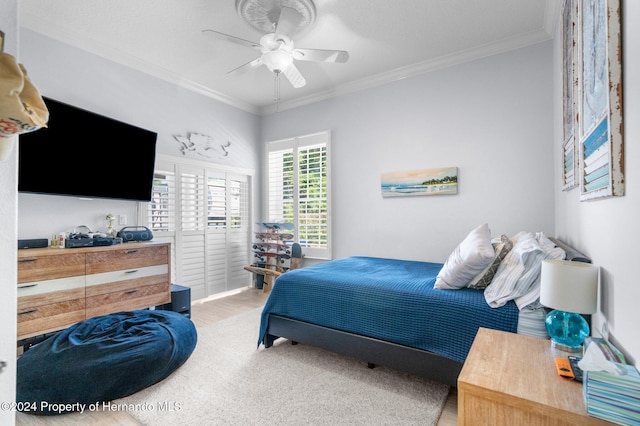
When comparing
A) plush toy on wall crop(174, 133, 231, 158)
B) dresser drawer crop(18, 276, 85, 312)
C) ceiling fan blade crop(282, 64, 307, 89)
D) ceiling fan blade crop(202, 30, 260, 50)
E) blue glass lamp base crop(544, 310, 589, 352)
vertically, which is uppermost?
ceiling fan blade crop(202, 30, 260, 50)

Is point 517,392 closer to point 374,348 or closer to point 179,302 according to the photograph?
point 374,348

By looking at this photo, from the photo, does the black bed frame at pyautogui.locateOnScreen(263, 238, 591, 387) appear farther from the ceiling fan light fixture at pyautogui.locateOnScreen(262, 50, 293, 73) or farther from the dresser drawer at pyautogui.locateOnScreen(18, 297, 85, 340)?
the ceiling fan light fixture at pyautogui.locateOnScreen(262, 50, 293, 73)

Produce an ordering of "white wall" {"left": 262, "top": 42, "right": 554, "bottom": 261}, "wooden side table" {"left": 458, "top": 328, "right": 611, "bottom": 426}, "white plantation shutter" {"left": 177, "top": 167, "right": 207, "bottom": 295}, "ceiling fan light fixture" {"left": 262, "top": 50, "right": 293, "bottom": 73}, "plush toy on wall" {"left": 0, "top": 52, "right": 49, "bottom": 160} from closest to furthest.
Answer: "plush toy on wall" {"left": 0, "top": 52, "right": 49, "bottom": 160} < "wooden side table" {"left": 458, "top": 328, "right": 611, "bottom": 426} < "ceiling fan light fixture" {"left": 262, "top": 50, "right": 293, "bottom": 73} < "white wall" {"left": 262, "top": 42, "right": 554, "bottom": 261} < "white plantation shutter" {"left": 177, "top": 167, "right": 207, "bottom": 295}

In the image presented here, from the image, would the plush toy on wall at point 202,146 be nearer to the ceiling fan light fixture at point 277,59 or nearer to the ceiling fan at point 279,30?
the ceiling fan at point 279,30

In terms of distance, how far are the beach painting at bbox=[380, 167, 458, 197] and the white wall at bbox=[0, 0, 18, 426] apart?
3.43 meters

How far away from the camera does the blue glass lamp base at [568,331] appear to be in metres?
1.25

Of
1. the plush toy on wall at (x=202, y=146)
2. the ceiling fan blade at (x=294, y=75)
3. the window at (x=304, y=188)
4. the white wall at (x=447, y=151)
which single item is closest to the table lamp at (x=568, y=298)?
the white wall at (x=447, y=151)

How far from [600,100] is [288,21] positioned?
7.18ft

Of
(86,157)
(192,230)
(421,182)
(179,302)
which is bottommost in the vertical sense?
(179,302)

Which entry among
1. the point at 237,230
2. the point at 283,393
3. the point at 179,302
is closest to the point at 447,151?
the point at 283,393

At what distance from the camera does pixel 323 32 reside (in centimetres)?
299

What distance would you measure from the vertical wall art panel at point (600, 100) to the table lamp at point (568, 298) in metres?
0.32

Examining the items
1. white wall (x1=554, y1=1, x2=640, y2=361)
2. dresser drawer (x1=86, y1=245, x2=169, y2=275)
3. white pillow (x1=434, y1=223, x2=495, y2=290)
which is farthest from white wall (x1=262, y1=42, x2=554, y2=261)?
dresser drawer (x1=86, y1=245, x2=169, y2=275)

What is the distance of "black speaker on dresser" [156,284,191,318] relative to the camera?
3.40 m
